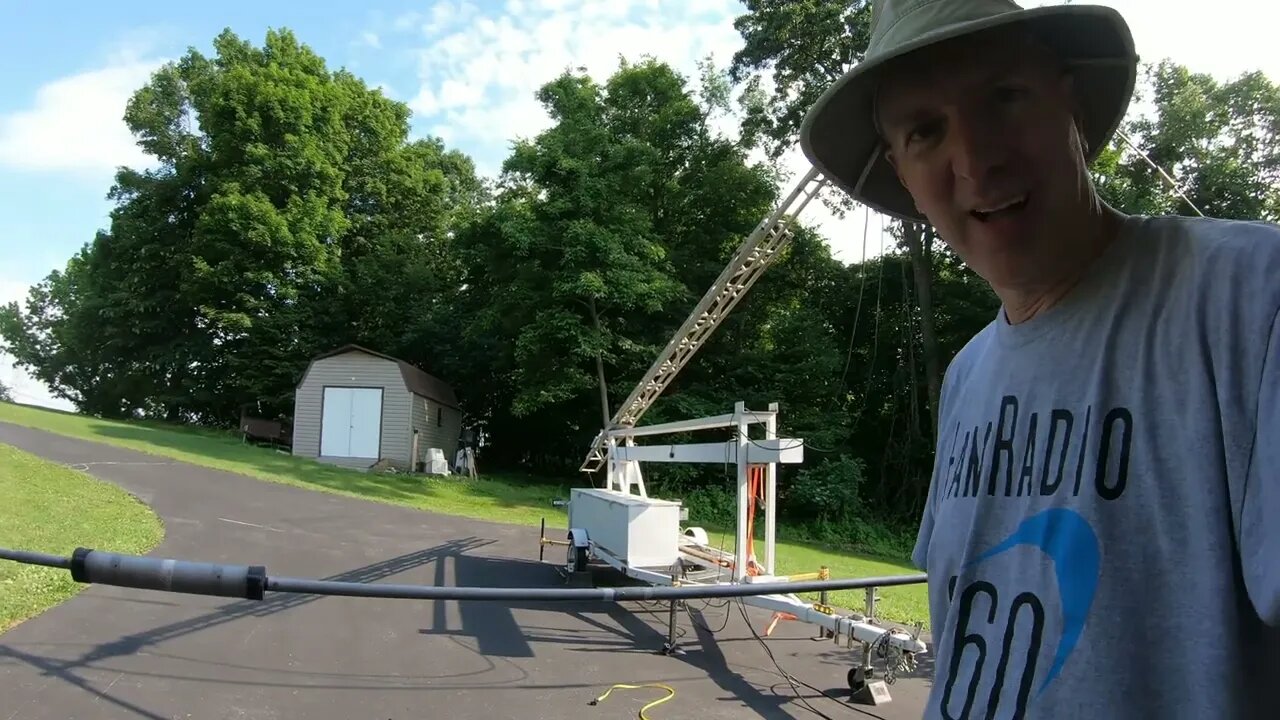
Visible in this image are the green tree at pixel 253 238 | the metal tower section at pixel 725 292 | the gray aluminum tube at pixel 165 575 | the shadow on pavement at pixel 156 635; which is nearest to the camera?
the gray aluminum tube at pixel 165 575

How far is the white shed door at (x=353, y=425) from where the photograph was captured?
2489 cm

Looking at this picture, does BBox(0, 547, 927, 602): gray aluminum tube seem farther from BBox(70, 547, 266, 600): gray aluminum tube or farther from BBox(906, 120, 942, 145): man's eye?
BBox(906, 120, 942, 145): man's eye

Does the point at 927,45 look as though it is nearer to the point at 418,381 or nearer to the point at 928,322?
the point at 928,322

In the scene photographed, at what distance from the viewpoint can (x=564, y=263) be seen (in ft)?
75.2

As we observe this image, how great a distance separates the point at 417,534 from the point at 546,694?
24.5ft

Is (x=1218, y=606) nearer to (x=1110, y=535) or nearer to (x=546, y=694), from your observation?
(x=1110, y=535)

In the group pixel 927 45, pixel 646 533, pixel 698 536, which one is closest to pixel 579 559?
pixel 698 536

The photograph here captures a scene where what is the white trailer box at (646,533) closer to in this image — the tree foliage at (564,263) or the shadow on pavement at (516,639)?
the shadow on pavement at (516,639)

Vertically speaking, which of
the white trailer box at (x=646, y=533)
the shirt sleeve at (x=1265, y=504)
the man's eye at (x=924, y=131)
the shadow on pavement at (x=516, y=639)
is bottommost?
the shadow on pavement at (x=516, y=639)

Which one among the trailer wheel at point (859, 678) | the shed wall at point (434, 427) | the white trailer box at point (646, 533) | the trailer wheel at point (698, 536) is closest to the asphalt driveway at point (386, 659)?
the trailer wheel at point (859, 678)

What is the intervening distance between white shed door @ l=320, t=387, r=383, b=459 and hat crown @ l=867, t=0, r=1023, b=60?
25.7 metres

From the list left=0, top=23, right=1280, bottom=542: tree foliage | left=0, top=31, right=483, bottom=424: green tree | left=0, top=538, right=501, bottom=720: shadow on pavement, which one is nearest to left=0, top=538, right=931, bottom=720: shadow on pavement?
left=0, top=538, right=501, bottom=720: shadow on pavement

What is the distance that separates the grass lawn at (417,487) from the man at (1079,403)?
377 inches

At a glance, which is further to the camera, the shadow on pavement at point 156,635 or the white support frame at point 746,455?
the white support frame at point 746,455
